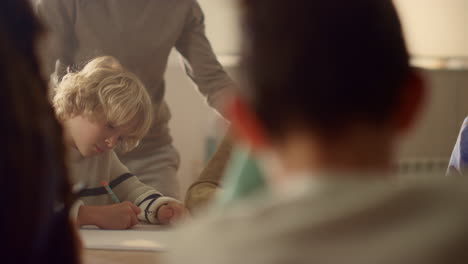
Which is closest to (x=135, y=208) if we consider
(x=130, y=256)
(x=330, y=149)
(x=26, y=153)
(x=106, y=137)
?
(x=106, y=137)

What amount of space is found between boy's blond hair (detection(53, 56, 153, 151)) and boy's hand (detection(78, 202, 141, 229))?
0.57ft

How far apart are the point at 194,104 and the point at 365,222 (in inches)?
42.4

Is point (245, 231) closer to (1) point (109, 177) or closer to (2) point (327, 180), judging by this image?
(2) point (327, 180)

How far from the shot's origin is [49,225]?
0.45 meters

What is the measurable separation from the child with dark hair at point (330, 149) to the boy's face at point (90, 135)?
2.67 ft

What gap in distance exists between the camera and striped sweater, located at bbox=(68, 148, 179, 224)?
114 centimetres

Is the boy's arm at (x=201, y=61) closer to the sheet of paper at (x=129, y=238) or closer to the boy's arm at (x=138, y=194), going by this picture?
the boy's arm at (x=138, y=194)

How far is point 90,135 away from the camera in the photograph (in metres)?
1.13

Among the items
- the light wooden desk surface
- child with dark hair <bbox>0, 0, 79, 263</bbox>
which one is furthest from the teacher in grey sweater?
child with dark hair <bbox>0, 0, 79, 263</bbox>

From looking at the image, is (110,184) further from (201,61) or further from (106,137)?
(201,61)

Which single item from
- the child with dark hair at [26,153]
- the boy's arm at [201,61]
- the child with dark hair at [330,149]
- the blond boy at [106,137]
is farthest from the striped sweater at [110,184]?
the child with dark hair at [330,149]

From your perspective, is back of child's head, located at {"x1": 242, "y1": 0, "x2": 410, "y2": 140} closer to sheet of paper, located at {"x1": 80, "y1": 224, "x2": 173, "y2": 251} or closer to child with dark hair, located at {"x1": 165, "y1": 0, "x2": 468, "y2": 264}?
child with dark hair, located at {"x1": 165, "y1": 0, "x2": 468, "y2": 264}

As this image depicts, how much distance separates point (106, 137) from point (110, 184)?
10 centimetres

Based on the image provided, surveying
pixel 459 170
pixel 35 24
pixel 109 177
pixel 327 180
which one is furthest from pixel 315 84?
pixel 109 177
